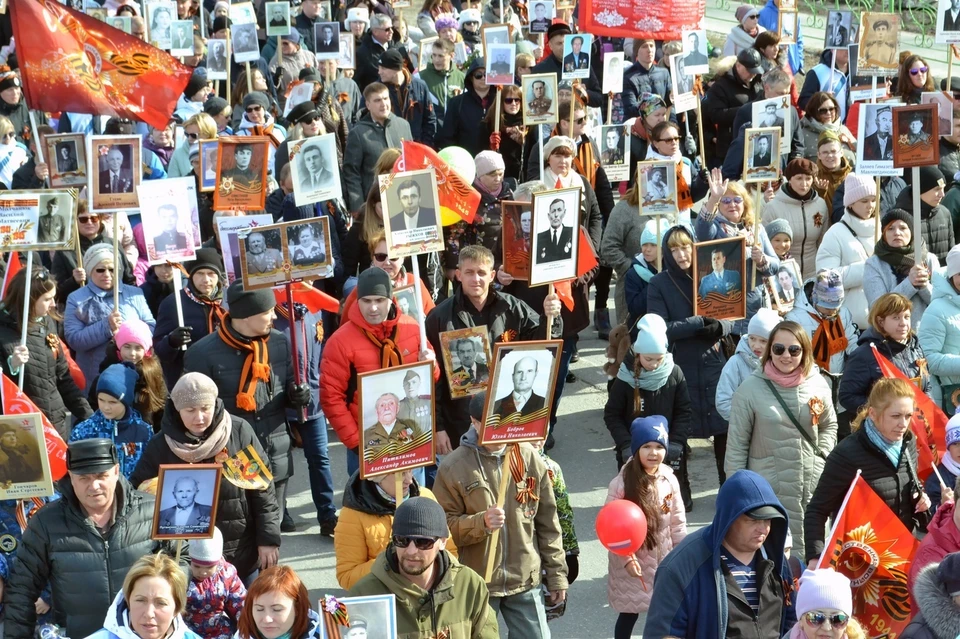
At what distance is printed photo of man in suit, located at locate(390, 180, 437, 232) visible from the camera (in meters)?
8.30

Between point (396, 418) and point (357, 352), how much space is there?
5.52 feet

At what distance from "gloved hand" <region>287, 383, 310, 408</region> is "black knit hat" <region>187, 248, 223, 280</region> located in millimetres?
1667

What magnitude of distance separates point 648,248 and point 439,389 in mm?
2202

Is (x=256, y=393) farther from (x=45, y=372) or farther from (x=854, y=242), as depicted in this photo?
(x=854, y=242)

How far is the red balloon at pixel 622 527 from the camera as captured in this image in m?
6.96

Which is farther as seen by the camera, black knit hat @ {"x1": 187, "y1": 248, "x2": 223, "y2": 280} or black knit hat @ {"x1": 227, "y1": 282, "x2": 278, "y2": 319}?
black knit hat @ {"x1": 187, "y1": 248, "x2": 223, "y2": 280}

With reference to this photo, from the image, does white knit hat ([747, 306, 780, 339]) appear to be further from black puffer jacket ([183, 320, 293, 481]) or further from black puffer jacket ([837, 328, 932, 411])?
black puffer jacket ([183, 320, 293, 481])

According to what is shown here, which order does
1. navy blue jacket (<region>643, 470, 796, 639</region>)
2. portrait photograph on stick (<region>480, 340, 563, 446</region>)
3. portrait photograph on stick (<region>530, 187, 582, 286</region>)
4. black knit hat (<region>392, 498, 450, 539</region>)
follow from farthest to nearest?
portrait photograph on stick (<region>530, 187, 582, 286</region>) < portrait photograph on stick (<region>480, 340, 563, 446</region>) < black knit hat (<region>392, 498, 450, 539</region>) < navy blue jacket (<region>643, 470, 796, 639</region>)

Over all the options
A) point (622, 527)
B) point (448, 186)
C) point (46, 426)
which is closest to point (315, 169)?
point (448, 186)

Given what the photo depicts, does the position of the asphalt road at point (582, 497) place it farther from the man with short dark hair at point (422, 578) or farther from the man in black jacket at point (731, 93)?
the man in black jacket at point (731, 93)

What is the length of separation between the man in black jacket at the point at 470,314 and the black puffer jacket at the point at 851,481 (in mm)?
2157

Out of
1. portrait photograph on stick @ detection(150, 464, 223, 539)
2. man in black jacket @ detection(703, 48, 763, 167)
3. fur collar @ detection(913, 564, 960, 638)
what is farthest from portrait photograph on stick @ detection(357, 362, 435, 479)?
man in black jacket @ detection(703, 48, 763, 167)

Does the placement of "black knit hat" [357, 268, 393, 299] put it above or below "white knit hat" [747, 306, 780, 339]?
above

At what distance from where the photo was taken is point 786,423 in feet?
25.8
